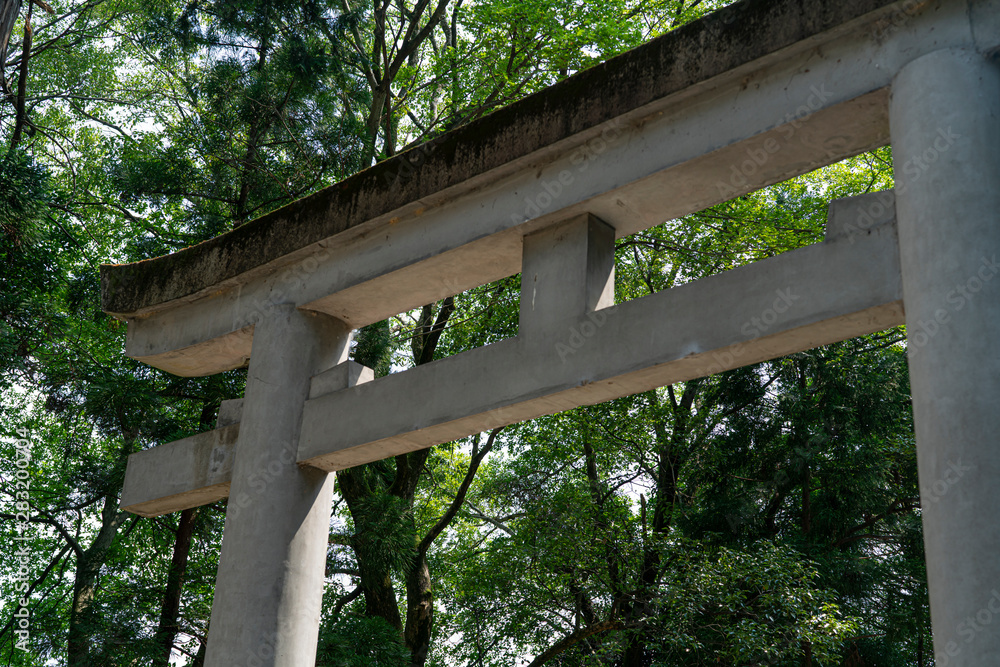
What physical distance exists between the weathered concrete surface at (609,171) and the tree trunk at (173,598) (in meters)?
3.28

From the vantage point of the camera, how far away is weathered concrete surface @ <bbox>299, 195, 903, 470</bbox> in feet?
8.41

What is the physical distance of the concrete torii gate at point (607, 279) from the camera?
2.27 metres

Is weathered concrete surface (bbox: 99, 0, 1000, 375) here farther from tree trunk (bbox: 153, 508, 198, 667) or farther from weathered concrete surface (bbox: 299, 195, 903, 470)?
tree trunk (bbox: 153, 508, 198, 667)

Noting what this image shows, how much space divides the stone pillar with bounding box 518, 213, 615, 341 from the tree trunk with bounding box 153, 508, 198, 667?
15.9 feet

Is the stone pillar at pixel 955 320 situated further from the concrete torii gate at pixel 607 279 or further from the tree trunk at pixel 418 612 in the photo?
the tree trunk at pixel 418 612

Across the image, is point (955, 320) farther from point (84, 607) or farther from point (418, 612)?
point (418, 612)

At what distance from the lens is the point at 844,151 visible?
9.53 ft

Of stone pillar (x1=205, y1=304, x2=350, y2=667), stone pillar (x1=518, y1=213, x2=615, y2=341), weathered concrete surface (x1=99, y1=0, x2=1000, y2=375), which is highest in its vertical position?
weathered concrete surface (x1=99, y1=0, x2=1000, y2=375)

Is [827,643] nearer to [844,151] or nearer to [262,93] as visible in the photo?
[844,151]

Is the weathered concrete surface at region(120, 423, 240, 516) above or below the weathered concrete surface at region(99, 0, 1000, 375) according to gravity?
below

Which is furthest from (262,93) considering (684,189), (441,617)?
(441,617)

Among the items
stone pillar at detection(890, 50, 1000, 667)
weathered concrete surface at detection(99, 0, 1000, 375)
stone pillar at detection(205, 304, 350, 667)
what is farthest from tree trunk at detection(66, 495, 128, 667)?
stone pillar at detection(890, 50, 1000, 667)

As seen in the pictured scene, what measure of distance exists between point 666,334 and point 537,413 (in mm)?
576

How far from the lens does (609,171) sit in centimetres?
321
